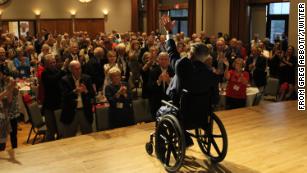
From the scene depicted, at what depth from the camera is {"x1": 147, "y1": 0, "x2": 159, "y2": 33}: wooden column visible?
18.7 metres

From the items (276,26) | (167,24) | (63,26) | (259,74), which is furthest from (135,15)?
(167,24)

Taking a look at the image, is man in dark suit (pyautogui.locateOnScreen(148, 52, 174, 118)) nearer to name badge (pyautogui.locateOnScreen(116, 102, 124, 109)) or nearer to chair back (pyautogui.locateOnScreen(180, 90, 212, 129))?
name badge (pyautogui.locateOnScreen(116, 102, 124, 109))

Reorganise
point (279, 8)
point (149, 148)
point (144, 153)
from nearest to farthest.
→ point (149, 148) → point (144, 153) → point (279, 8)

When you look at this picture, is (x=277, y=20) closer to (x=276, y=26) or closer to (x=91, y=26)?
(x=276, y=26)

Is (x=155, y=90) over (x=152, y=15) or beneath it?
beneath

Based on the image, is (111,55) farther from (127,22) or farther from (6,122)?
(127,22)

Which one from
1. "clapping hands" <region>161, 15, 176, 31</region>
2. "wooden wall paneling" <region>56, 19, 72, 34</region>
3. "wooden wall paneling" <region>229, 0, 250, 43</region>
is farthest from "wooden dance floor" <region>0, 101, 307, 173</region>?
"wooden wall paneling" <region>56, 19, 72, 34</region>

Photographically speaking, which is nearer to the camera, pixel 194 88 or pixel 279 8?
pixel 194 88

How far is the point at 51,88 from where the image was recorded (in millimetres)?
5637

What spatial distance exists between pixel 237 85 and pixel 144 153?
253 centimetres

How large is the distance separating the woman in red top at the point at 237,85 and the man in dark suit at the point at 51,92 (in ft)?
9.12

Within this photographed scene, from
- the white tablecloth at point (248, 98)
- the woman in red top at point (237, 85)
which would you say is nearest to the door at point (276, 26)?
the white tablecloth at point (248, 98)

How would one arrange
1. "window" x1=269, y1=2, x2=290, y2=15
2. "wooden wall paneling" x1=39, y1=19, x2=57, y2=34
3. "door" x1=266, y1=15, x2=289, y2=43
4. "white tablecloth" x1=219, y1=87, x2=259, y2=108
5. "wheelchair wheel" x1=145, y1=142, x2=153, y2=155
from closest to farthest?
"wheelchair wheel" x1=145, y1=142, x2=153, y2=155 < "white tablecloth" x1=219, y1=87, x2=259, y2=108 < "window" x1=269, y1=2, x2=290, y2=15 < "door" x1=266, y1=15, x2=289, y2=43 < "wooden wall paneling" x1=39, y1=19, x2=57, y2=34

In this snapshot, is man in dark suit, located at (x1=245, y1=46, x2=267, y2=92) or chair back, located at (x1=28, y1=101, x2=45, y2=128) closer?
chair back, located at (x1=28, y1=101, x2=45, y2=128)
